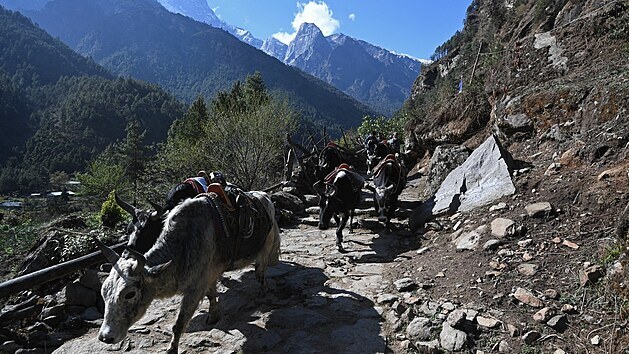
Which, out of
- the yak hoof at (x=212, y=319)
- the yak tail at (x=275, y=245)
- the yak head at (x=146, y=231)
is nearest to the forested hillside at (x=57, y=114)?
the yak tail at (x=275, y=245)

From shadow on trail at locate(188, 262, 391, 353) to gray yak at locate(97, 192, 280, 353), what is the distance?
0.52 metres

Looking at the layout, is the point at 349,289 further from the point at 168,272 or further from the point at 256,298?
the point at 168,272

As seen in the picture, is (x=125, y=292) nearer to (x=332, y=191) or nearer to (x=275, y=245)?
(x=275, y=245)

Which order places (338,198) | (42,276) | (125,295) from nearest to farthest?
1. (125,295)
2. (42,276)
3. (338,198)

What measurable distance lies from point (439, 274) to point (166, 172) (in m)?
21.1

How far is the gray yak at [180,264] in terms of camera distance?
3451 millimetres

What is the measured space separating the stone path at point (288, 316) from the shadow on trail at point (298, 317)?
1cm

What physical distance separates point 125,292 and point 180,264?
67cm

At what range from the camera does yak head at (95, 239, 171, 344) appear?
3.39m

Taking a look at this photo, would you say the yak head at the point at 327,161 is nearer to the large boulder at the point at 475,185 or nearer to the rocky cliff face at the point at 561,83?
the large boulder at the point at 475,185

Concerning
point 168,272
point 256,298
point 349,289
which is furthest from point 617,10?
point 168,272

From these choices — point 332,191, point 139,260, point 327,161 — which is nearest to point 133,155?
point 327,161

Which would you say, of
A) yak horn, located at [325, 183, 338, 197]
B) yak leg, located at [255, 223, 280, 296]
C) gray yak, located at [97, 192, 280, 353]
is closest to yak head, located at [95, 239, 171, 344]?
gray yak, located at [97, 192, 280, 353]

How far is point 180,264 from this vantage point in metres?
4.02
